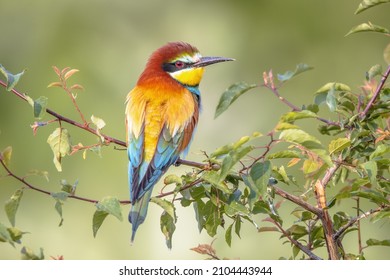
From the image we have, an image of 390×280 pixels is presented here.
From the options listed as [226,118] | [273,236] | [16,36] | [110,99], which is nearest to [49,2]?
[16,36]

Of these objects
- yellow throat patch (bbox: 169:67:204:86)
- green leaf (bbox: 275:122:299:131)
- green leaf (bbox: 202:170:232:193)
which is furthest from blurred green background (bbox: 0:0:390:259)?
green leaf (bbox: 275:122:299:131)

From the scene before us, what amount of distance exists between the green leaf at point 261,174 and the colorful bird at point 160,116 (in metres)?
0.52

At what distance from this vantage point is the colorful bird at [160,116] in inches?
88.6

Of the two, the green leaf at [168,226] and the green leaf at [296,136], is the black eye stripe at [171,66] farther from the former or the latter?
the green leaf at [296,136]

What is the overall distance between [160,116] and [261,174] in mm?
807

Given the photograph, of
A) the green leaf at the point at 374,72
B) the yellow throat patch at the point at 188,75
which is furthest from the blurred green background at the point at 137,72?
the green leaf at the point at 374,72

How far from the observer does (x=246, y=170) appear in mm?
1698

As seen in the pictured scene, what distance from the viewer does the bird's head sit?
2.71m

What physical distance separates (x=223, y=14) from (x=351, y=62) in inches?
32.3

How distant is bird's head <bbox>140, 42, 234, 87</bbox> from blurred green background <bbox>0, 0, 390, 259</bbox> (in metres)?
1.04

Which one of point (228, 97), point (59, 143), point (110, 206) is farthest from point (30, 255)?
point (228, 97)

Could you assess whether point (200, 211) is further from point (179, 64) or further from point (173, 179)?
point (179, 64)

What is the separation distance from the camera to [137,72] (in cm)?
445

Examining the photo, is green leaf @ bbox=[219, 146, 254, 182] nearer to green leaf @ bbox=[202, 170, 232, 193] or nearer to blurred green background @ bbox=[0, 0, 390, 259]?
green leaf @ bbox=[202, 170, 232, 193]
